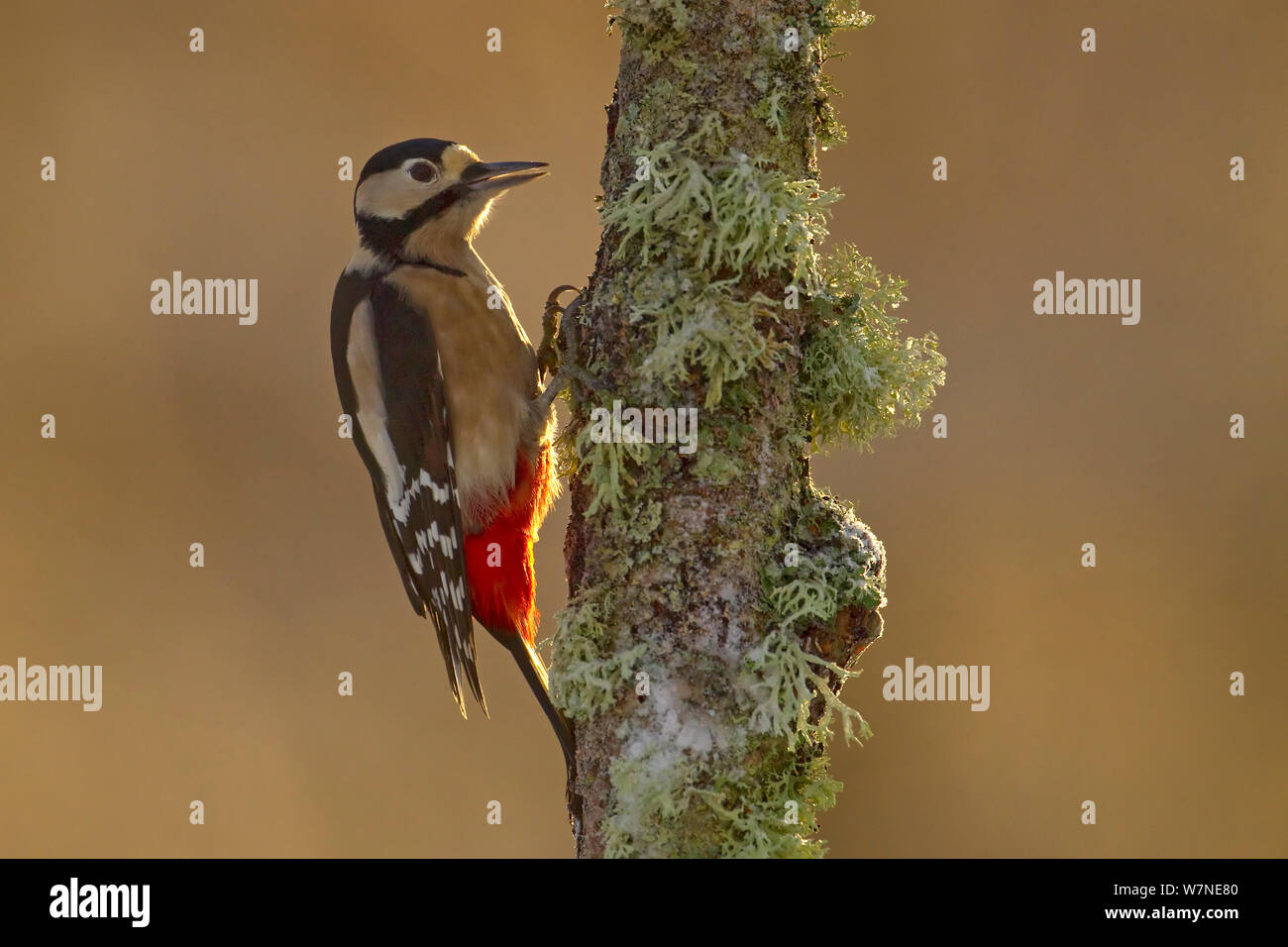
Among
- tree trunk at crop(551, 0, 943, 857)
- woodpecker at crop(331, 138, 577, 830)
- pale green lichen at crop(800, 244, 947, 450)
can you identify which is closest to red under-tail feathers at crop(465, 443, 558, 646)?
woodpecker at crop(331, 138, 577, 830)

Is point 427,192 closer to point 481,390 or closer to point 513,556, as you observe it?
Result: point 481,390

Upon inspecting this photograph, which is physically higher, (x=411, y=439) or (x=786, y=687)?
(x=411, y=439)

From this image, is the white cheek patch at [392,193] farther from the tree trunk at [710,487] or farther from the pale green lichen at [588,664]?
the pale green lichen at [588,664]

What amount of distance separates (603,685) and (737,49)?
891 millimetres

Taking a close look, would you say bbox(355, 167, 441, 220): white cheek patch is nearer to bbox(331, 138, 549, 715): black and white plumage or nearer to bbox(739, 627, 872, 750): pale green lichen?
bbox(331, 138, 549, 715): black and white plumage

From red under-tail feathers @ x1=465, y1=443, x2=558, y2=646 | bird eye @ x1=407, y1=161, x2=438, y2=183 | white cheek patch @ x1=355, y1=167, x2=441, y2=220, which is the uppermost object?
bird eye @ x1=407, y1=161, x2=438, y2=183

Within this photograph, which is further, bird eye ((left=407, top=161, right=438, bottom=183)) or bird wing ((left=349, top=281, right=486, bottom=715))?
bird eye ((left=407, top=161, right=438, bottom=183))

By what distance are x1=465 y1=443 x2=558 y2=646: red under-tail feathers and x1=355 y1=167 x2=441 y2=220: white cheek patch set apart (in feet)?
1.81

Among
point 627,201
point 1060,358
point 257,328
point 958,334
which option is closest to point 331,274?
point 257,328

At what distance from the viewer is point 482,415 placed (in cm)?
229

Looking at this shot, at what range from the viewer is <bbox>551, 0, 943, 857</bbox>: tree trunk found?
60.2 inches

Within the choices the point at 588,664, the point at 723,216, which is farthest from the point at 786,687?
the point at 723,216

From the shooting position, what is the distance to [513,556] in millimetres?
2314

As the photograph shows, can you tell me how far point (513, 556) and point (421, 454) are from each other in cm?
27
